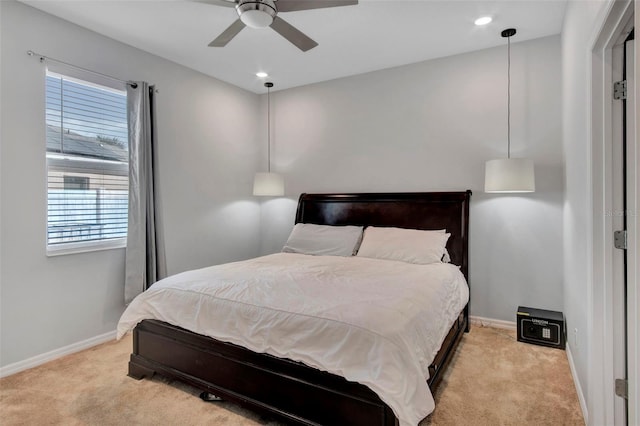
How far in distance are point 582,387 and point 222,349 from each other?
7.31ft

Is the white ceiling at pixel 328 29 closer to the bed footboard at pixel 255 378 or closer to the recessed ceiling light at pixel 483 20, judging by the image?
the recessed ceiling light at pixel 483 20

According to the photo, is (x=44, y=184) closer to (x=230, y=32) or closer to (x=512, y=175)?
(x=230, y=32)

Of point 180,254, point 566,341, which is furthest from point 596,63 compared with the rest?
point 180,254

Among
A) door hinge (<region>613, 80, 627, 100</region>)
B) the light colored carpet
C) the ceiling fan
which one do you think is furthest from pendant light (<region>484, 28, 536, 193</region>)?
the ceiling fan

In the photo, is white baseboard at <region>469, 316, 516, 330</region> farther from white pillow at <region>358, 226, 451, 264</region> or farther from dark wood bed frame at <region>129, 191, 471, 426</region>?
white pillow at <region>358, 226, 451, 264</region>

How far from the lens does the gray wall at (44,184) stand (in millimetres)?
2602

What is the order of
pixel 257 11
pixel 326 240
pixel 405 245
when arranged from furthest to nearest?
pixel 326 240 < pixel 405 245 < pixel 257 11

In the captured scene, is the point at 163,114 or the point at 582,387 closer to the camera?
the point at 582,387

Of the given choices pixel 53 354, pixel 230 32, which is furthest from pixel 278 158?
pixel 53 354

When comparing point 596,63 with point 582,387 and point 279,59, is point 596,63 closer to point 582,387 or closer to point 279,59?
point 582,387

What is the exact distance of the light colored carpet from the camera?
2.00 metres

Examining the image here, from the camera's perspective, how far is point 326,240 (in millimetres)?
3773

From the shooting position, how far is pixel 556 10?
9.14 feet

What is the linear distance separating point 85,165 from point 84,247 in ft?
2.41
